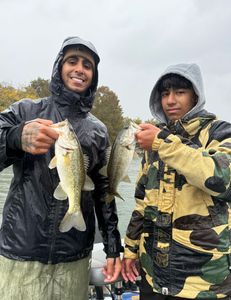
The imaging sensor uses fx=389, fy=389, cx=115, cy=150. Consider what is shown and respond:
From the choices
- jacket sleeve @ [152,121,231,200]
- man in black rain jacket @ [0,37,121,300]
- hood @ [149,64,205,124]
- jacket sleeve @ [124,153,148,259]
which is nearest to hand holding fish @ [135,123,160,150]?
jacket sleeve @ [152,121,231,200]

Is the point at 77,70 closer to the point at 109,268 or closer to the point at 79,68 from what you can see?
the point at 79,68

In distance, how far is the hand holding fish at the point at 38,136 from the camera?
8.89 feet

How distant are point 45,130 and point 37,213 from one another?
2.63ft

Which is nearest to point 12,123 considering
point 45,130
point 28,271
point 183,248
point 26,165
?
point 26,165

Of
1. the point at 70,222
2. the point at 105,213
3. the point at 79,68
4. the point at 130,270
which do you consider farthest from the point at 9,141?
the point at 130,270

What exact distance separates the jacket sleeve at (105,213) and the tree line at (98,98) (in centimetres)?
3363

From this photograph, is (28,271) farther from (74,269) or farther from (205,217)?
Answer: (205,217)

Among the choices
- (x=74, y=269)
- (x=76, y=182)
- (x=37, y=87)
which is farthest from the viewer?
(x=37, y=87)

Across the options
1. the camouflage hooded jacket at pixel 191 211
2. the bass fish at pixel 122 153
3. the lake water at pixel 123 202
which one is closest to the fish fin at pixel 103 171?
the bass fish at pixel 122 153

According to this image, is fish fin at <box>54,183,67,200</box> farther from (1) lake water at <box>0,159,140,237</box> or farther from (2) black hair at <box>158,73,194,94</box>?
(1) lake water at <box>0,159,140,237</box>

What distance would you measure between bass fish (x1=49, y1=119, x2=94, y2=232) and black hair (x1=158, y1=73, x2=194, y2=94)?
1052 mm

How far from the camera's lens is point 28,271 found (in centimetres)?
315

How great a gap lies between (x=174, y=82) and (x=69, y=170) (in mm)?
1252

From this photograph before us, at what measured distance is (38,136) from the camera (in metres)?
2.71
